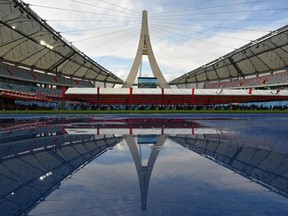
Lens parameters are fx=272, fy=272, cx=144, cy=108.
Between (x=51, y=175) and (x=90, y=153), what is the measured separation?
218 centimetres

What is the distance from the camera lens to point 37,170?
17.9 ft

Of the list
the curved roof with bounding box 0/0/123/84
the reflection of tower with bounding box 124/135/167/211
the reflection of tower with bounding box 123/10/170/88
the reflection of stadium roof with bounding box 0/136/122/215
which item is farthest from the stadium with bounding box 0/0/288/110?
the reflection of tower with bounding box 124/135/167/211

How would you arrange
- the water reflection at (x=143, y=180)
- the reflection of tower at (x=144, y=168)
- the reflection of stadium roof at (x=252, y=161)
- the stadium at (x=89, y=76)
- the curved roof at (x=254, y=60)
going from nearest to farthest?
the water reflection at (x=143, y=180) < the reflection of tower at (x=144, y=168) < the reflection of stadium roof at (x=252, y=161) < the stadium at (x=89, y=76) < the curved roof at (x=254, y=60)

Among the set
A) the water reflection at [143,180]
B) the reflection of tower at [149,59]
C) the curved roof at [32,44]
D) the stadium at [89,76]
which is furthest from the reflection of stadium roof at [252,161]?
the reflection of tower at [149,59]

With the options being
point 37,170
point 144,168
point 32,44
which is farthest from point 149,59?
point 37,170

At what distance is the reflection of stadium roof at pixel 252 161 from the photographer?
4758 mm

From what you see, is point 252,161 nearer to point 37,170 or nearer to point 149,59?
point 37,170

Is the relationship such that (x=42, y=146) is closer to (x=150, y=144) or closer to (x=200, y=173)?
(x=150, y=144)

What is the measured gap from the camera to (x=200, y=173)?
17.2 feet

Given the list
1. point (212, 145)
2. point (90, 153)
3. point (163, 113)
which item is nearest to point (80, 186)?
point (90, 153)

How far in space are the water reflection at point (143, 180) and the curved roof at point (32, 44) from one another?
25.5m

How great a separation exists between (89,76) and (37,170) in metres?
76.8

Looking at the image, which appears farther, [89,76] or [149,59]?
[89,76]

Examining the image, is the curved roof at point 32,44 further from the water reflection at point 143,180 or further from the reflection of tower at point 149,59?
the water reflection at point 143,180
